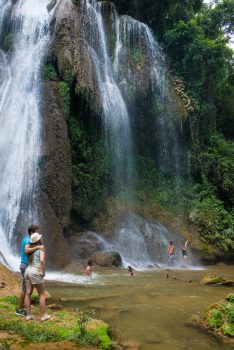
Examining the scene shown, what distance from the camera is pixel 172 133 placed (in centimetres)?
2373

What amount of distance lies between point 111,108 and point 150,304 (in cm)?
1400

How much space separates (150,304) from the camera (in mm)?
8383

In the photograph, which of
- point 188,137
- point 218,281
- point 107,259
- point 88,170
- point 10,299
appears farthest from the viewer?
point 188,137

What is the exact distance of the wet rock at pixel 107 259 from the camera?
14961mm

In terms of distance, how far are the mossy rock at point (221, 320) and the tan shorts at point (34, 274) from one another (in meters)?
2.90

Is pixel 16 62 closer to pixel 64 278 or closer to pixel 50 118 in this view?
pixel 50 118

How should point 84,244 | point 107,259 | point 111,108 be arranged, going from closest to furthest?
point 107,259 → point 84,244 → point 111,108

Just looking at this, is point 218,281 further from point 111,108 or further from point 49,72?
point 49,72

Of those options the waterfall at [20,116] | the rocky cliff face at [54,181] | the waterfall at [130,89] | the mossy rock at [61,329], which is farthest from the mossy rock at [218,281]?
the waterfall at [130,89]

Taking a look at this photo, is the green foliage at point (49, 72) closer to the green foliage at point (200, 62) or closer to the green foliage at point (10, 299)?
the green foliage at point (200, 62)

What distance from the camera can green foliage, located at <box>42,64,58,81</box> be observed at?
19156 millimetres

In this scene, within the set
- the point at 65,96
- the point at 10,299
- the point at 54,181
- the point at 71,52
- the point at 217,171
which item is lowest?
the point at 10,299

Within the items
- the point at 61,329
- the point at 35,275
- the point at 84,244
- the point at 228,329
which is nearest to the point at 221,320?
the point at 228,329

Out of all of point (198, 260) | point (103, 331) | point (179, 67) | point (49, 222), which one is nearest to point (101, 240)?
point (49, 222)
